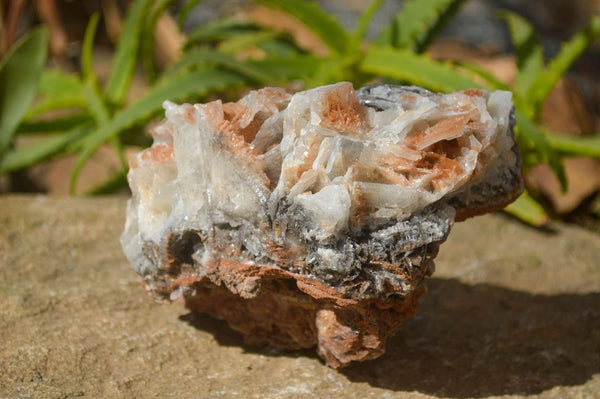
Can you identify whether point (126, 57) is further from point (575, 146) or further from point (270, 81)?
point (575, 146)

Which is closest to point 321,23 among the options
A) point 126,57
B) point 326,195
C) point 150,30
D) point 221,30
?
point 221,30

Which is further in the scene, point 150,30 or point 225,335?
point 150,30

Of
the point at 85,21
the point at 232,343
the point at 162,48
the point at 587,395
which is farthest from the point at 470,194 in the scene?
the point at 85,21

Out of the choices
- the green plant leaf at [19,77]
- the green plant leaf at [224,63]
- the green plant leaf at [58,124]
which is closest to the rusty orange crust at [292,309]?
the green plant leaf at [224,63]

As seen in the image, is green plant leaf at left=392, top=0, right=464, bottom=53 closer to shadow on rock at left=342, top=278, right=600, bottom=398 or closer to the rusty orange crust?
shadow on rock at left=342, top=278, right=600, bottom=398

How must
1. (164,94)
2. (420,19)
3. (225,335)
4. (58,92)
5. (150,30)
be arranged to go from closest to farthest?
(225,335)
(164,94)
(420,19)
(150,30)
(58,92)

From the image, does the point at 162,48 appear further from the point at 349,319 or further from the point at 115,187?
the point at 349,319
